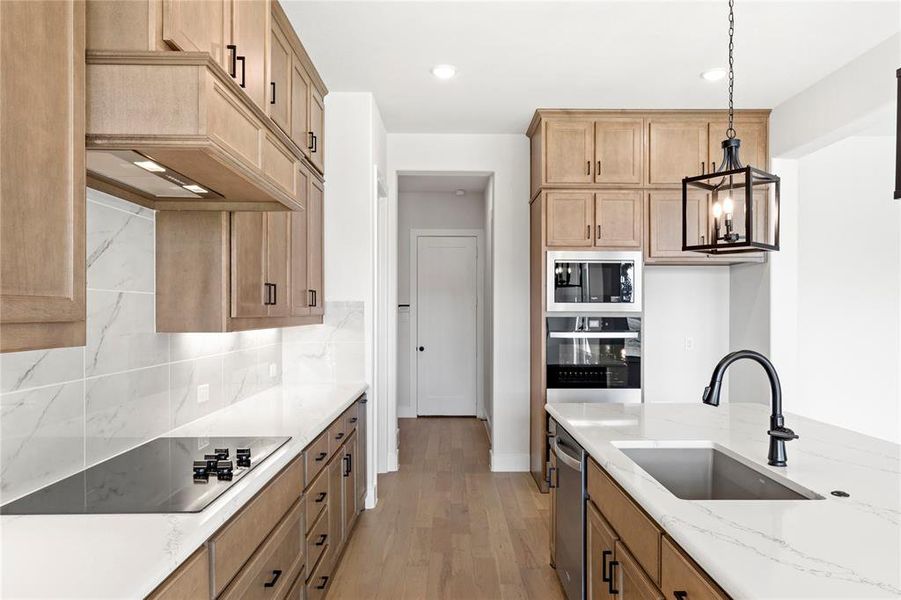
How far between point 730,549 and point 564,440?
4.26ft

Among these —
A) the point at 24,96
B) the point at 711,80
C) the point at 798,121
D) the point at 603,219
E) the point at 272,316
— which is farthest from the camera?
the point at 603,219

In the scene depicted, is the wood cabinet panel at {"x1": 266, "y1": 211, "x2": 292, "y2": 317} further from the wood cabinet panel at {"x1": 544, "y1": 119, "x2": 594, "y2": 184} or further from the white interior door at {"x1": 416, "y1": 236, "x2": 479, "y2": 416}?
the white interior door at {"x1": 416, "y1": 236, "x2": 479, "y2": 416}

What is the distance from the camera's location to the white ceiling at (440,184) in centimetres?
567

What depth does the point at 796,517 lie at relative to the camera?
130 cm

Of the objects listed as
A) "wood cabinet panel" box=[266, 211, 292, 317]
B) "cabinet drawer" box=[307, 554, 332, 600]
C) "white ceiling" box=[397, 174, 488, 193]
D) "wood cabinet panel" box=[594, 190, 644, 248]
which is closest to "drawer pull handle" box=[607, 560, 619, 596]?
"cabinet drawer" box=[307, 554, 332, 600]

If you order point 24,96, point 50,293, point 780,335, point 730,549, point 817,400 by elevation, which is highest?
point 24,96

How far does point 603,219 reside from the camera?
4070 millimetres

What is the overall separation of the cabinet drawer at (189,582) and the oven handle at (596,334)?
3.09m

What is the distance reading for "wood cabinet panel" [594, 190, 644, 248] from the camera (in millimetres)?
4070

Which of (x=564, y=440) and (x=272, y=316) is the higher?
(x=272, y=316)

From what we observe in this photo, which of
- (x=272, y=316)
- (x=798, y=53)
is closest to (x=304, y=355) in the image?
(x=272, y=316)

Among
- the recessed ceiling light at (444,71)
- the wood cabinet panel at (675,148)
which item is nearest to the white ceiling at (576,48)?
the recessed ceiling light at (444,71)

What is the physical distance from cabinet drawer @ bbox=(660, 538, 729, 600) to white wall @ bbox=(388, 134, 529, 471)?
3.21 metres

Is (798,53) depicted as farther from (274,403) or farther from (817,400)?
(274,403)
